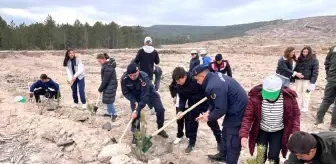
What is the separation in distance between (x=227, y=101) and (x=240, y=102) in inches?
6.6

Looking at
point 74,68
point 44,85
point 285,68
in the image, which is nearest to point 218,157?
point 285,68

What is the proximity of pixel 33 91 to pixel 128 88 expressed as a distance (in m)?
3.11

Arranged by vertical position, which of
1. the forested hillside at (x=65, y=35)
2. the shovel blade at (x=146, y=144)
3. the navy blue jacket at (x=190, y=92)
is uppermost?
the forested hillside at (x=65, y=35)

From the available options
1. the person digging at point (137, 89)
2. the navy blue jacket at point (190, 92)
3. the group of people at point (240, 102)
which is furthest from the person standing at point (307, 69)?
the person digging at point (137, 89)

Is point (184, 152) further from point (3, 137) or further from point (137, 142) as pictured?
point (3, 137)

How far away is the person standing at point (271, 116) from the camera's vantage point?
11.6 ft

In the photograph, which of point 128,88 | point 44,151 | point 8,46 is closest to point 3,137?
point 44,151

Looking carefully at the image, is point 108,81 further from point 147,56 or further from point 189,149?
point 189,149

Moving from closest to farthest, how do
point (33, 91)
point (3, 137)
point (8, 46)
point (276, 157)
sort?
point (276, 157)
point (3, 137)
point (33, 91)
point (8, 46)

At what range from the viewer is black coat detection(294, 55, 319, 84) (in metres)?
6.86

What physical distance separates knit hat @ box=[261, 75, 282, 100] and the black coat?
3.80 meters

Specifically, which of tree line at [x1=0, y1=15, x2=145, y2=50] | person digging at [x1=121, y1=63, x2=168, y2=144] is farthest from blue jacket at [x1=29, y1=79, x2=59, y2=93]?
tree line at [x1=0, y1=15, x2=145, y2=50]

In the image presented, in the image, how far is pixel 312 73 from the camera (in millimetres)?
6922

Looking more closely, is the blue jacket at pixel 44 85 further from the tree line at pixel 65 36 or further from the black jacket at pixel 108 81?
the tree line at pixel 65 36
